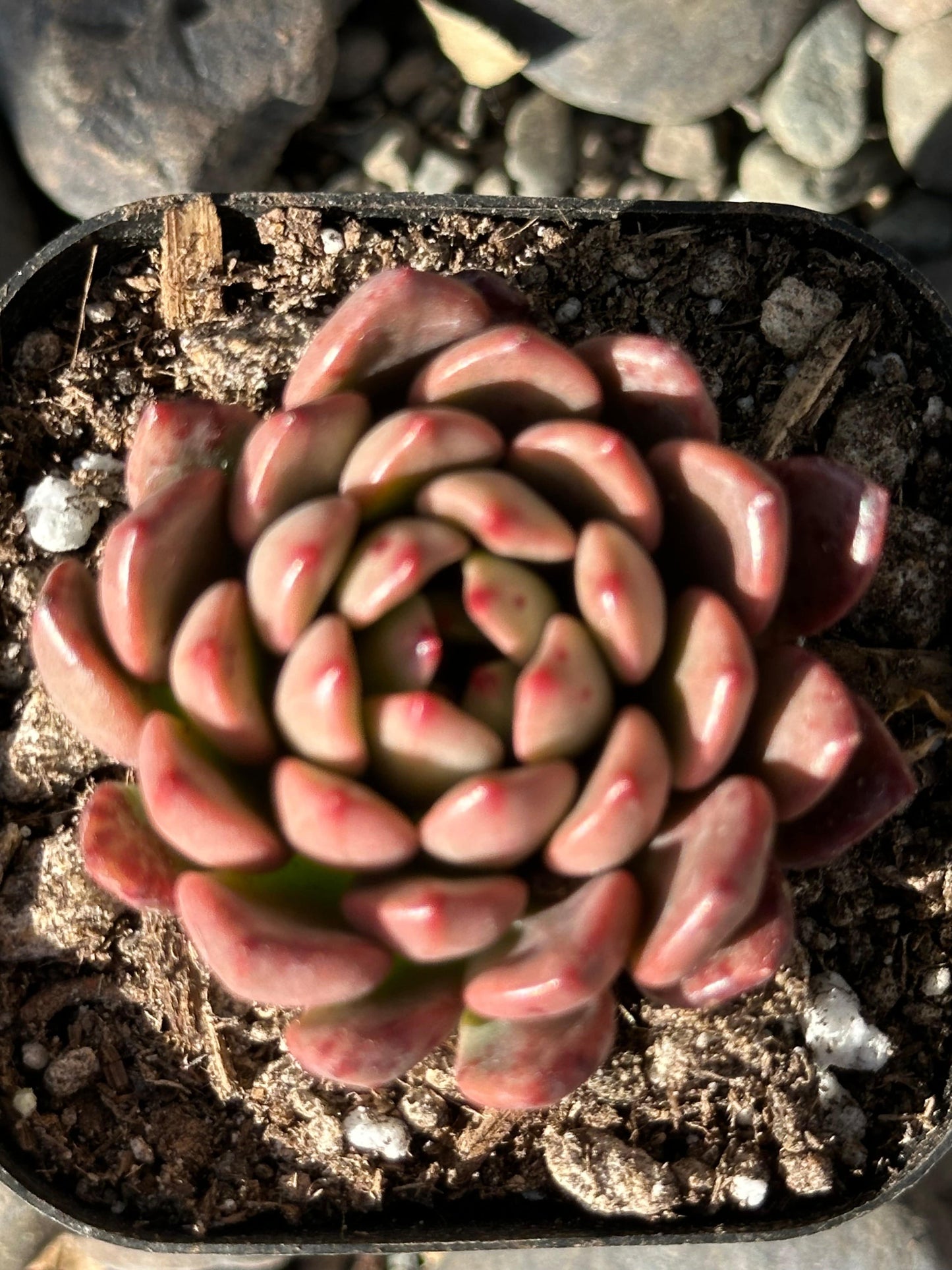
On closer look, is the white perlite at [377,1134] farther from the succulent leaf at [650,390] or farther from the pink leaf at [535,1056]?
the succulent leaf at [650,390]

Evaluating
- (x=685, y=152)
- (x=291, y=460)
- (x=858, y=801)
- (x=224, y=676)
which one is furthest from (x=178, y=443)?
(x=685, y=152)

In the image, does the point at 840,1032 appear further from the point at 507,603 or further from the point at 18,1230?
the point at 18,1230

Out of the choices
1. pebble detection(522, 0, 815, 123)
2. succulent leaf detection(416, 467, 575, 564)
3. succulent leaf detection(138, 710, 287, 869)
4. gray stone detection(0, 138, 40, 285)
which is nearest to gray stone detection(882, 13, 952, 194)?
pebble detection(522, 0, 815, 123)

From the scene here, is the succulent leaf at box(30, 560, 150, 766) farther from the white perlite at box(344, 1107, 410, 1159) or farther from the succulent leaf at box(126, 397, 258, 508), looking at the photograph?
the white perlite at box(344, 1107, 410, 1159)

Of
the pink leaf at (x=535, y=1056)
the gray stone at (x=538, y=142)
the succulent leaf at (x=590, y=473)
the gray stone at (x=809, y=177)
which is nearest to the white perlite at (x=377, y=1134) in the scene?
the pink leaf at (x=535, y=1056)

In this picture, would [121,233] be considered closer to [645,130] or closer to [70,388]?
[70,388]
